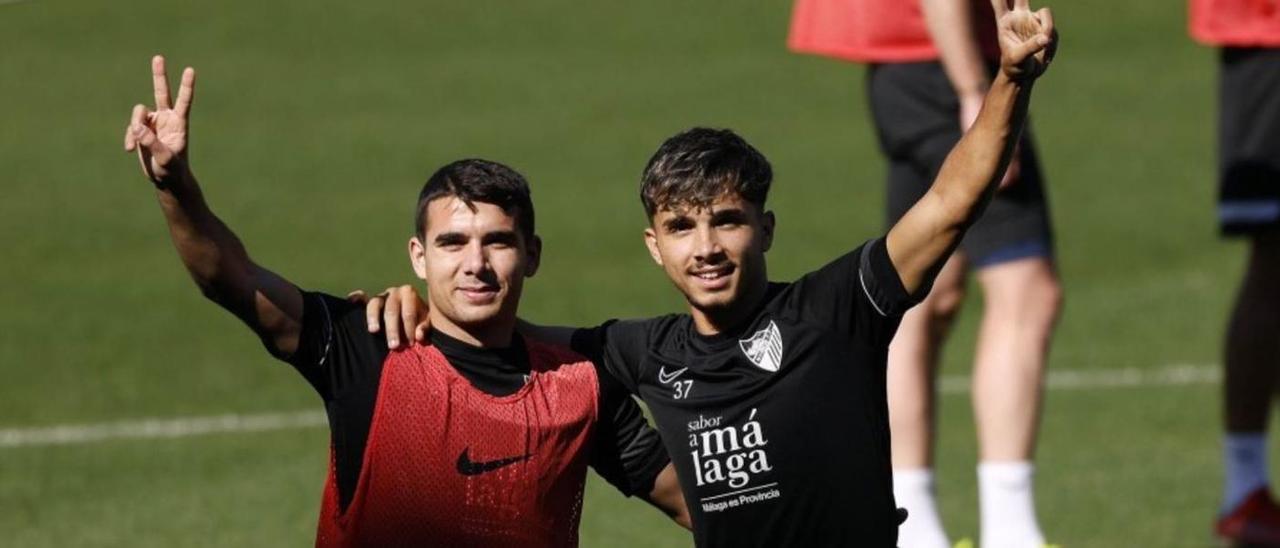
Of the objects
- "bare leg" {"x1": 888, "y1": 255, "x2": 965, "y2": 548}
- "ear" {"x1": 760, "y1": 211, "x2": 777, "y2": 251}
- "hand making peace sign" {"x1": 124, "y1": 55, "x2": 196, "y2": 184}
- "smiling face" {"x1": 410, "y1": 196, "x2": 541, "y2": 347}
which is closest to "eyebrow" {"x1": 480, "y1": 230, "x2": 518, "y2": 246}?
"smiling face" {"x1": 410, "y1": 196, "x2": 541, "y2": 347}

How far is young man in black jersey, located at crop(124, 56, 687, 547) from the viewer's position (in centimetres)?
559

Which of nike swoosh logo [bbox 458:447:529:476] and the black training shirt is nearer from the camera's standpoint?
the black training shirt

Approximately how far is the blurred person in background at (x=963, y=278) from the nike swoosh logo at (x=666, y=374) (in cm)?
183

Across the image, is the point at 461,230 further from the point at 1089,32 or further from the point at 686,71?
the point at 1089,32

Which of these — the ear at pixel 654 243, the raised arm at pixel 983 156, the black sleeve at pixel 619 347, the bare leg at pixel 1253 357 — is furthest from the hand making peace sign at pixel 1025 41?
the bare leg at pixel 1253 357

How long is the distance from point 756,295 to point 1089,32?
588 inches

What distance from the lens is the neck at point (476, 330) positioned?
566 cm

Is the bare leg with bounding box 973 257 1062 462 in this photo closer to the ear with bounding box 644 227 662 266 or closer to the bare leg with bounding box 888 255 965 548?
the bare leg with bounding box 888 255 965 548

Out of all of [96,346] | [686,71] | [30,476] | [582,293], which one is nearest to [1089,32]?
[686,71]

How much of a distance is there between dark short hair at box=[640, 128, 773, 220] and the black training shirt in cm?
27

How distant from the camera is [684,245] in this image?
5.40 metres

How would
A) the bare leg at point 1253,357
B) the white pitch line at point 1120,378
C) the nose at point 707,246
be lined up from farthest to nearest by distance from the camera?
the white pitch line at point 1120,378 → the bare leg at point 1253,357 → the nose at point 707,246

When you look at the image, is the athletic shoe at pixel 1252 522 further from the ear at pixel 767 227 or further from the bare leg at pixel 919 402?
the ear at pixel 767 227

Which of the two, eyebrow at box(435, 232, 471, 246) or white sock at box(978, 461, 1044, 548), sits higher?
eyebrow at box(435, 232, 471, 246)
